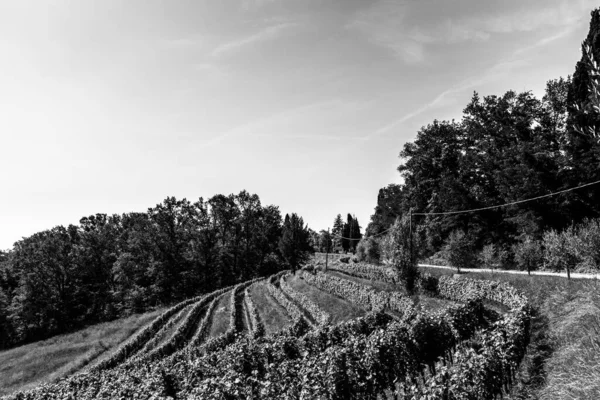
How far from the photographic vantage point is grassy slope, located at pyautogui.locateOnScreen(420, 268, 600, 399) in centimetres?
794

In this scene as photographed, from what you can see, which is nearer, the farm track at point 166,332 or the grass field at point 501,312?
the grass field at point 501,312

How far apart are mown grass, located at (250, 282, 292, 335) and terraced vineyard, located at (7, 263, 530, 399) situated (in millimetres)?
244

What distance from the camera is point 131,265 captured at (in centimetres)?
6900

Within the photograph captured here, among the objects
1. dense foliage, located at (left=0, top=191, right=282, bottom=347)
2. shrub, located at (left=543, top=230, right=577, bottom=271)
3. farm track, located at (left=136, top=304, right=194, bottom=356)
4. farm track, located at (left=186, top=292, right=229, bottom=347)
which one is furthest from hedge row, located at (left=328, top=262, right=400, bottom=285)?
dense foliage, located at (left=0, top=191, right=282, bottom=347)

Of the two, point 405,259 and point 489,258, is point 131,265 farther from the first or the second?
point 489,258

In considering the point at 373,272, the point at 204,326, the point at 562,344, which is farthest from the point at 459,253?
the point at 204,326

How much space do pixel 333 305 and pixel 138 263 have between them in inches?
2086

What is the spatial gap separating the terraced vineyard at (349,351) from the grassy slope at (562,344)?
722 mm

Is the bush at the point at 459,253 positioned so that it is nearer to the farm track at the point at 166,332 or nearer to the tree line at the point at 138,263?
the tree line at the point at 138,263

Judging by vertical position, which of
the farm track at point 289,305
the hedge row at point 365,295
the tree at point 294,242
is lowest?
the farm track at point 289,305

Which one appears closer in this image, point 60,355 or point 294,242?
point 60,355

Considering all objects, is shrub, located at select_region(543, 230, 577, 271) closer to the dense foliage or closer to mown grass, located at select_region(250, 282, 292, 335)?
mown grass, located at select_region(250, 282, 292, 335)

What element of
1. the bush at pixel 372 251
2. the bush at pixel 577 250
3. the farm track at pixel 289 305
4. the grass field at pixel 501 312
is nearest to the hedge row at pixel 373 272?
the grass field at pixel 501 312

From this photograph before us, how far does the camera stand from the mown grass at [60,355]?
1336 inches
